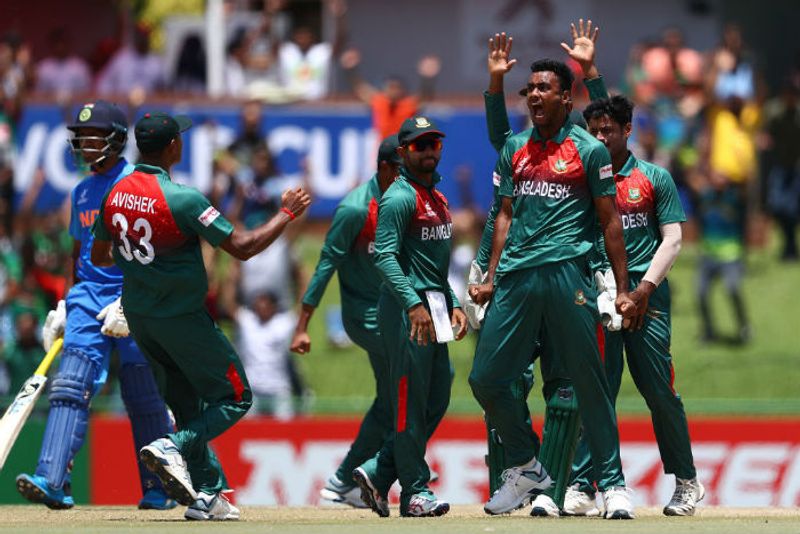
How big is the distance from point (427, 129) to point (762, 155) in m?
13.4

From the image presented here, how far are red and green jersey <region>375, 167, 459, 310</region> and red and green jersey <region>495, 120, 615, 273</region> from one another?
2.14 feet

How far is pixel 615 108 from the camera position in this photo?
10.8 m

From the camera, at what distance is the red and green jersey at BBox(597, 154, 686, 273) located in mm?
10727

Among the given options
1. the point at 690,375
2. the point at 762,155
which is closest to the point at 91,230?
the point at 690,375

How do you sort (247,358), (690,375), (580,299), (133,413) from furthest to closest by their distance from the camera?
(690,375), (247,358), (133,413), (580,299)

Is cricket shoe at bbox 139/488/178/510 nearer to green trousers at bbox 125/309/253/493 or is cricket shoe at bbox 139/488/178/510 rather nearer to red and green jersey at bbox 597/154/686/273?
green trousers at bbox 125/309/253/493

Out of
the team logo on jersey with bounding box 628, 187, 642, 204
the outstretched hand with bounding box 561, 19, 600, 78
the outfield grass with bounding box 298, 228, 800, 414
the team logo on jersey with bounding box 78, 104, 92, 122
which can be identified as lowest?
the outfield grass with bounding box 298, 228, 800, 414

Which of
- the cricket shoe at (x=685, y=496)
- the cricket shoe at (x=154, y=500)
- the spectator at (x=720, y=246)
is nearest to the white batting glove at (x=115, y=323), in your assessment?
the cricket shoe at (x=154, y=500)

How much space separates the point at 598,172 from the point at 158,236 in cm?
257

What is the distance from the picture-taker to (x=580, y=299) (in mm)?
9992

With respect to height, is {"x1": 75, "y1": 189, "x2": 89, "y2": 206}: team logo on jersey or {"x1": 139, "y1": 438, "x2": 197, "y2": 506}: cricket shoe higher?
{"x1": 75, "y1": 189, "x2": 89, "y2": 206}: team logo on jersey

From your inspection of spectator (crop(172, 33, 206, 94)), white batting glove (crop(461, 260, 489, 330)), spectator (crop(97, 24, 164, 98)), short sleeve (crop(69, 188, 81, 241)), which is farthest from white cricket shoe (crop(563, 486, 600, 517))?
spectator (crop(172, 33, 206, 94))

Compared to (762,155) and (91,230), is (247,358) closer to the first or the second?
(91,230)

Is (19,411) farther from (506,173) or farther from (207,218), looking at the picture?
(506,173)
